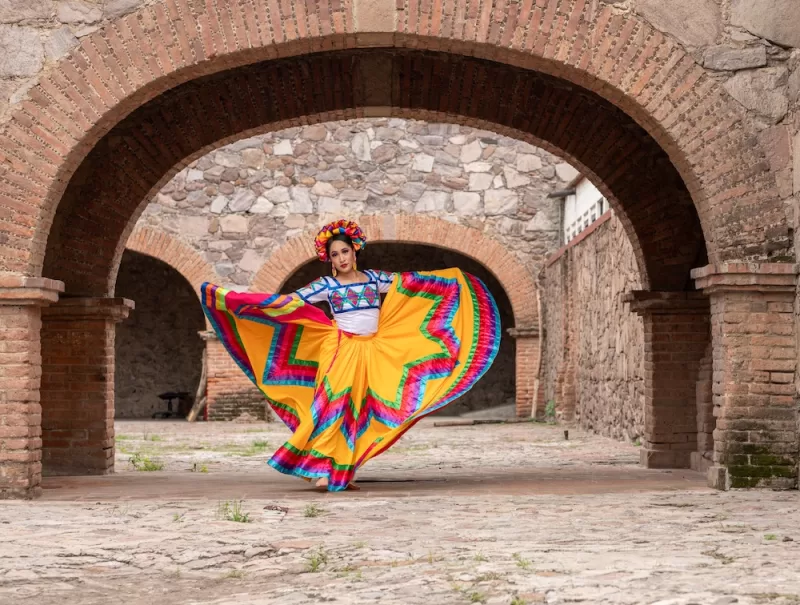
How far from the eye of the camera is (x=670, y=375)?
9.33 meters

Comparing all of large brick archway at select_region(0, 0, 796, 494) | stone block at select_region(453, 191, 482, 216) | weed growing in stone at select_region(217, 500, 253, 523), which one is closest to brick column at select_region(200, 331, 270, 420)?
stone block at select_region(453, 191, 482, 216)

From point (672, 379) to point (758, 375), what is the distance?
2217 mm

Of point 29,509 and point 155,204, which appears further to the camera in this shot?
point 155,204

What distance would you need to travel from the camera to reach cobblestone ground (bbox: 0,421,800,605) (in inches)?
165

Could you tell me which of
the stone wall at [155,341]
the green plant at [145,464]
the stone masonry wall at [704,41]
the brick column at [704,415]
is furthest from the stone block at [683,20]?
the stone wall at [155,341]

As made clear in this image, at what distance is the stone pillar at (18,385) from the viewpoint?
277 inches

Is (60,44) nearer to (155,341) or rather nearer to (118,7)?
(118,7)

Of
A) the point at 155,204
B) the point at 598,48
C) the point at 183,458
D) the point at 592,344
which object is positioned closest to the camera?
the point at 598,48

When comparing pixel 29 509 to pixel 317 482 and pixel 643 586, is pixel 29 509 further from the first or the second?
pixel 643 586

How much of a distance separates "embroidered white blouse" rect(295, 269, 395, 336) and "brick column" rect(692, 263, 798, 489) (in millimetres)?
2209

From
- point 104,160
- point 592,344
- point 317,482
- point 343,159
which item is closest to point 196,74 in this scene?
point 104,160

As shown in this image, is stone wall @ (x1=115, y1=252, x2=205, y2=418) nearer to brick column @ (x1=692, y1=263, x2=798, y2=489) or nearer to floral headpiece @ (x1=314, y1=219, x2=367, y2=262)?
floral headpiece @ (x1=314, y1=219, x2=367, y2=262)

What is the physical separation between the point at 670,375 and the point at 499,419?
9322 mm

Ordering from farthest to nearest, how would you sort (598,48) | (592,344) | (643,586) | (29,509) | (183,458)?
1. (592,344)
2. (183,458)
3. (598,48)
4. (29,509)
5. (643,586)
